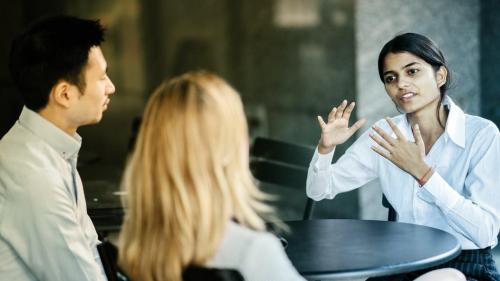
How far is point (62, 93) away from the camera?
2.64 meters

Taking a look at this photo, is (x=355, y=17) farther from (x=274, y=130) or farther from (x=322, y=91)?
(x=274, y=130)

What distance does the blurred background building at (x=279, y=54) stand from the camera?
17.1 feet

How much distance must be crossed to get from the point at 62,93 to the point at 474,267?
1553mm

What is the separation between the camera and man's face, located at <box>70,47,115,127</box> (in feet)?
8.75

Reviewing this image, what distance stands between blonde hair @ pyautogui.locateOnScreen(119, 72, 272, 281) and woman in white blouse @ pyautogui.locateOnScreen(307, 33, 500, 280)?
1.31 meters

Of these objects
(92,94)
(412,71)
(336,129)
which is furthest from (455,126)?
(92,94)

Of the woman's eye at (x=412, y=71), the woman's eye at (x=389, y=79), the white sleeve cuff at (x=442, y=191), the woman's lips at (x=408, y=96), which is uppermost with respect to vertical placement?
the woman's eye at (x=412, y=71)

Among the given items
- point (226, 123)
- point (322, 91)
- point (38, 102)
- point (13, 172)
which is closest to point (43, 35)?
point (38, 102)

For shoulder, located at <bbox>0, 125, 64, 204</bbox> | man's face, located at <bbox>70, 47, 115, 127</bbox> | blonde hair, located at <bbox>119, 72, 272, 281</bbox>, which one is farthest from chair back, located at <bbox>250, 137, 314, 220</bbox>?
blonde hair, located at <bbox>119, 72, 272, 281</bbox>

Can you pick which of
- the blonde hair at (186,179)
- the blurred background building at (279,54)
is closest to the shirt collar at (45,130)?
the blonde hair at (186,179)

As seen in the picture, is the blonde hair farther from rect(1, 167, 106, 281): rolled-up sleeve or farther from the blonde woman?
rect(1, 167, 106, 281): rolled-up sleeve

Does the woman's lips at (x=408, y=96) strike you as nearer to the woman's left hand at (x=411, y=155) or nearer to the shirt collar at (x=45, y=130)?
the woman's left hand at (x=411, y=155)

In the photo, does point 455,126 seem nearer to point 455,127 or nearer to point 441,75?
point 455,127

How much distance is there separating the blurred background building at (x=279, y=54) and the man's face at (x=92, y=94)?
2399 millimetres
